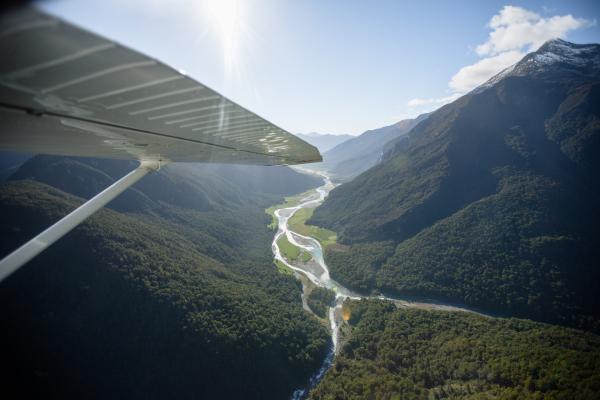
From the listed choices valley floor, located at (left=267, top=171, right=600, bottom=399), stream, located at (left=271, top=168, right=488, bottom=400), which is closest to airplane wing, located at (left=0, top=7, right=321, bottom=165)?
valley floor, located at (left=267, top=171, right=600, bottom=399)

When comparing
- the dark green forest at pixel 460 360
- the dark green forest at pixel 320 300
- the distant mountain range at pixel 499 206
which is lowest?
the dark green forest at pixel 460 360

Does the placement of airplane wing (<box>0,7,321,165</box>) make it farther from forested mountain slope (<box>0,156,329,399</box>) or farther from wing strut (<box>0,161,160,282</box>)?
forested mountain slope (<box>0,156,329,399</box>)

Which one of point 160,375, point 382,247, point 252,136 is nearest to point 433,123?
point 382,247

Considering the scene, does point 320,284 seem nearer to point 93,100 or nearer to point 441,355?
point 441,355

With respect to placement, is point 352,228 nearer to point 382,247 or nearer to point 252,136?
point 382,247

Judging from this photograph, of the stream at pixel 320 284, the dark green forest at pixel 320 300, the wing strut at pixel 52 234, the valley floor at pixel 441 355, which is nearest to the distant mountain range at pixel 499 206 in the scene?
the stream at pixel 320 284

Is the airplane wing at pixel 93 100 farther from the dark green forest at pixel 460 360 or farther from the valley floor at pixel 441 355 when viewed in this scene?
the dark green forest at pixel 460 360
